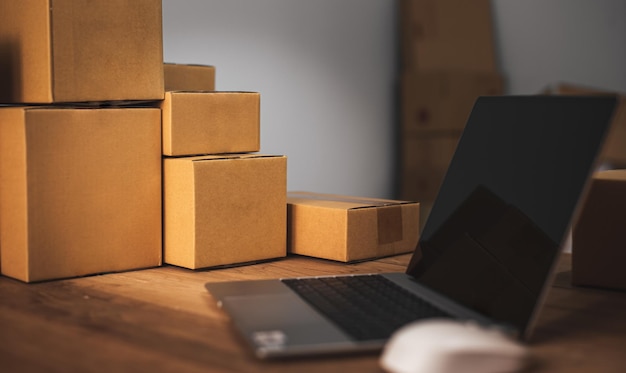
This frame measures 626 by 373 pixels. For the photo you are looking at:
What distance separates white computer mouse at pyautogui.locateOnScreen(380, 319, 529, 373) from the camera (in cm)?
64

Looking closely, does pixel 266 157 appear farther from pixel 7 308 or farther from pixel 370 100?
pixel 370 100

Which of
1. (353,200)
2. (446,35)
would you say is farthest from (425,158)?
(353,200)

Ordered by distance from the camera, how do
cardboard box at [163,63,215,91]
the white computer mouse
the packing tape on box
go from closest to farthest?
1. the white computer mouse
2. the packing tape on box
3. cardboard box at [163,63,215,91]

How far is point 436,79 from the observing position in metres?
3.52

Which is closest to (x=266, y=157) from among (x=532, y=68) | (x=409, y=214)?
(x=409, y=214)

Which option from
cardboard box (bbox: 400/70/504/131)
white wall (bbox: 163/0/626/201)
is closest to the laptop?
white wall (bbox: 163/0/626/201)

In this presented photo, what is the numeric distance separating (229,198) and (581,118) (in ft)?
1.91

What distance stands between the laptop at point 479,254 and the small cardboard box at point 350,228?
190mm

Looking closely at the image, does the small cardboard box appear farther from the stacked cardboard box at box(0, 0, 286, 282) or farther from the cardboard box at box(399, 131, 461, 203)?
the cardboard box at box(399, 131, 461, 203)

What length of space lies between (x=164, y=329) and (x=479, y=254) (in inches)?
15.9

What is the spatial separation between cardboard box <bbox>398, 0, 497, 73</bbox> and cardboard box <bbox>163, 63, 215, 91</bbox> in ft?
6.94

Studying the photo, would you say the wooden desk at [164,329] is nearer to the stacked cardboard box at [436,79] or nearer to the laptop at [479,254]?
the laptop at [479,254]

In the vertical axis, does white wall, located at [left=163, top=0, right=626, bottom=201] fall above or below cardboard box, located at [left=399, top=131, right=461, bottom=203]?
above

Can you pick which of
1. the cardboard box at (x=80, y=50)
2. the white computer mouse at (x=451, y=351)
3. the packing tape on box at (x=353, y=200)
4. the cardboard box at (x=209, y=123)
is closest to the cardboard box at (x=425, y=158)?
the packing tape on box at (x=353, y=200)
